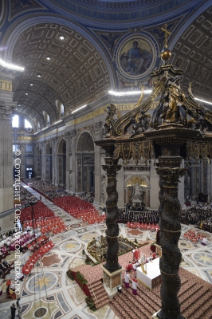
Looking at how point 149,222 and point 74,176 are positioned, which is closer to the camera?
point 149,222

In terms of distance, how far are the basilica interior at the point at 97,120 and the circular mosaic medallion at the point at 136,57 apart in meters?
0.08

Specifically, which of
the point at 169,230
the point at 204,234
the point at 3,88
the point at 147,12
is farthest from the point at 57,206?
the point at 147,12

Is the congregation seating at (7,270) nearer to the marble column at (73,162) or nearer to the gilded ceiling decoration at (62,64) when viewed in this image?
the gilded ceiling decoration at (62,64)

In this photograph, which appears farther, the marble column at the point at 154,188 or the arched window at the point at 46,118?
the arched window at the point at 46,118

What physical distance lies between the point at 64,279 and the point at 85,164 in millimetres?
16819

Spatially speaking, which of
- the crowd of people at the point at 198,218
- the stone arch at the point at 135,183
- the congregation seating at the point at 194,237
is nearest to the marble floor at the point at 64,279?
the congregation seating at the point at 194,237

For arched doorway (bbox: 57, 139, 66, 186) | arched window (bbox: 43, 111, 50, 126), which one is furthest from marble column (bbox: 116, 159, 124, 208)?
arched window (bbox: 43, 111, 50, 126)

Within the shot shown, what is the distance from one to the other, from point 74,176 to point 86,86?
34.4ft

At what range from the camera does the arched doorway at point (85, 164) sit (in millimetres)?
23156

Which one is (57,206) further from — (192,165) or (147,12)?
(147,12)

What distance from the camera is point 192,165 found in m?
20.5

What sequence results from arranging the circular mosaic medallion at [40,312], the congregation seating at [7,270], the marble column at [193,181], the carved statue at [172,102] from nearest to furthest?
the carved statue at [172,102] < the circular mosaic medallion at [40,312] < the congregation seating at [7,270] < the marble column at [193,181]

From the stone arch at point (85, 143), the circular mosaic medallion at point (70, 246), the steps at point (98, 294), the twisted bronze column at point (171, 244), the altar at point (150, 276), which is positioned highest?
the stone arch at point (85, 143)

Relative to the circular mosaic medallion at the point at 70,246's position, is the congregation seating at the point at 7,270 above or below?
above
